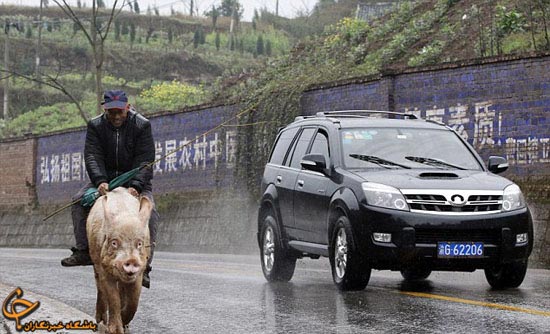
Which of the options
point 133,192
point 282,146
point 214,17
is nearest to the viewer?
point 133,192

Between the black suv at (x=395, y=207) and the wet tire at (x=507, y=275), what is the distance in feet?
0.04

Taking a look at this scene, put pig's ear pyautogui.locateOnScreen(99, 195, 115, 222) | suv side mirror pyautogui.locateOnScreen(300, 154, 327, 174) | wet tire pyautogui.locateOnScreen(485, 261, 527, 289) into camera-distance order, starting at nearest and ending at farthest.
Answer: pig's ear pyautogui.locateOnScreen(99, 195, 115, 222), wet tire pyautogui.locateOnScreen(485, 261, 527, 289), suv side mirror pyautogui.locateOnScreen(300, 154, 327, 174)

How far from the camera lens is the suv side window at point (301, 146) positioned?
14.4 metres

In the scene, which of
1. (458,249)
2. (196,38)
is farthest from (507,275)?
(196,38)

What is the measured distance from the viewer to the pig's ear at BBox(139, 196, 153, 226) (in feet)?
27.5

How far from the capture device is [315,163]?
13.1m

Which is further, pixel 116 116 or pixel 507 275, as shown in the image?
pixel 507 275

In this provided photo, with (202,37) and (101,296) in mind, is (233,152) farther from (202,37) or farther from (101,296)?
(202,37)

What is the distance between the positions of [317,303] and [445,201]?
1.71 metres

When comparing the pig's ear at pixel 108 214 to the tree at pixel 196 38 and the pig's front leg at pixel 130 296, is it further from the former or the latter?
the tree at pixel 196 38

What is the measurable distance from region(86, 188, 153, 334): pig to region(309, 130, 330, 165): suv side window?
5.01 metres

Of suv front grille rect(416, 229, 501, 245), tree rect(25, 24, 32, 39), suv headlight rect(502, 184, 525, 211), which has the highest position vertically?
tree rect(25, 24, 32, 39)

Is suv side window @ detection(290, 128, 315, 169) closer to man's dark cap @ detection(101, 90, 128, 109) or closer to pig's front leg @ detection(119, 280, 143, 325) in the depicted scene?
man's dark cap @ detection(101, 90, 128, 109)

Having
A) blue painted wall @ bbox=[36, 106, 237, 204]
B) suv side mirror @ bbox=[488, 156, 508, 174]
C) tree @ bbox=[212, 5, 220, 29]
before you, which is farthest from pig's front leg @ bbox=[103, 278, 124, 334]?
tree @ bbox=[212, 5, 220, 29]
